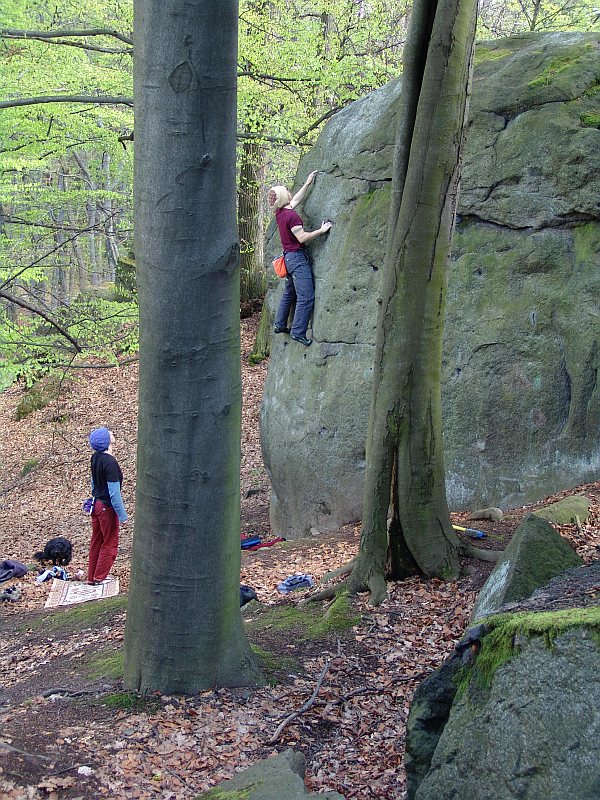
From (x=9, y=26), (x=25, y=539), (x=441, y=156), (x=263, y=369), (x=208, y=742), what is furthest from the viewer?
(x=263, y=369)

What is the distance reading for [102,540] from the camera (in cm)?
946

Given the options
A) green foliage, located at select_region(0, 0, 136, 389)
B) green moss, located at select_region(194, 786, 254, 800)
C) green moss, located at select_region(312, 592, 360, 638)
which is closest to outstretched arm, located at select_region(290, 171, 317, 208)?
green foliage, located at select_region(0, 0, 136, 389)

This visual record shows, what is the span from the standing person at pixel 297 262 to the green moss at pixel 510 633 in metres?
8.21

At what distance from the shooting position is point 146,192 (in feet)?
14.4

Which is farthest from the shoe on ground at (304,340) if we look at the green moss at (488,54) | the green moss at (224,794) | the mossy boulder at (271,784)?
the green moss at (224,794)

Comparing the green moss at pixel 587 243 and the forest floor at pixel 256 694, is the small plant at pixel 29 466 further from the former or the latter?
the green moss at pixel 587 243

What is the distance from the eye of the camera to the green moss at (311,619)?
5.84 meters

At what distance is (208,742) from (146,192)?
2.98 meters

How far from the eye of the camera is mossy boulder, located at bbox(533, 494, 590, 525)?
7250 millimetres

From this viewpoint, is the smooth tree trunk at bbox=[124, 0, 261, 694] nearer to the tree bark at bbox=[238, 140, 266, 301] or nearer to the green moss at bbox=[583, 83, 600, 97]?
the green moss at bbox=[583, 83, 600, 97]

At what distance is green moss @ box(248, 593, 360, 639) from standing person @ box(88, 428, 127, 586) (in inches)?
124

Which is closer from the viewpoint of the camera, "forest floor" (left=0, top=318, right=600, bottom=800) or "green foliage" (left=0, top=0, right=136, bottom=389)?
"forest floor" (left=0, top=318, right=600, bottom=800)

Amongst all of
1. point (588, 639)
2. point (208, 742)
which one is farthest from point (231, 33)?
point (208, 742)

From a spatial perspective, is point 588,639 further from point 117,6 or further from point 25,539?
point 117,6
